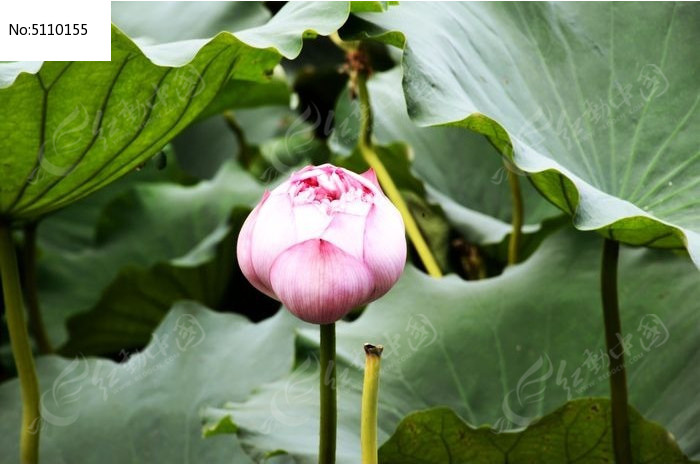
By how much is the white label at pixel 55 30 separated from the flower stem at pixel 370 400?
38 cm

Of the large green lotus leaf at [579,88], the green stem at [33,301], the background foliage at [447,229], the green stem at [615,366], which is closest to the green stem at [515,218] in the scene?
the background foliage at [447,229]

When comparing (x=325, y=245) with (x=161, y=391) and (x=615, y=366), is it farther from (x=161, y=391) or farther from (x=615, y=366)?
(x=161, y=391)

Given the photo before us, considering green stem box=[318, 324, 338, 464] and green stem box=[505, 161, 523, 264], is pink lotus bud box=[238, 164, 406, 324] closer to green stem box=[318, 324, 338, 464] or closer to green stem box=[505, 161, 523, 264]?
green stem box=[318, 324, 338, 464]

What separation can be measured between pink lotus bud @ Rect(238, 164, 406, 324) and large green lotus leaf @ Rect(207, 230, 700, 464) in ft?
1.13

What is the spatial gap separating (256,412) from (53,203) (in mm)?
292

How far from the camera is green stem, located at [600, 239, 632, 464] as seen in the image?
3.26ft

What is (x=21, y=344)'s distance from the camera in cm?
111

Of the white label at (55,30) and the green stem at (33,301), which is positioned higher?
the white label at (55,30)

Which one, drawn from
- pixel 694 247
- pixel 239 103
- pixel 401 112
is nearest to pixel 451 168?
pixel 401 112

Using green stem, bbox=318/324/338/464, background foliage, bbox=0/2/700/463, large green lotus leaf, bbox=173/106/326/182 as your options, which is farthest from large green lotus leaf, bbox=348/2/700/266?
large green lotus leaf, bbox=173/106/326/182

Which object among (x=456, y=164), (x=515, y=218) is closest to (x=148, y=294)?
(x=456, y=164)

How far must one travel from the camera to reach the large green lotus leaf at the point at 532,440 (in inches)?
38.2

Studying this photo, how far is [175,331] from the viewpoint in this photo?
134 centimetres

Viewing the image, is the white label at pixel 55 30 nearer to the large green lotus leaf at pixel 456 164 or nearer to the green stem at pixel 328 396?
the green stem at pixel 328 396
